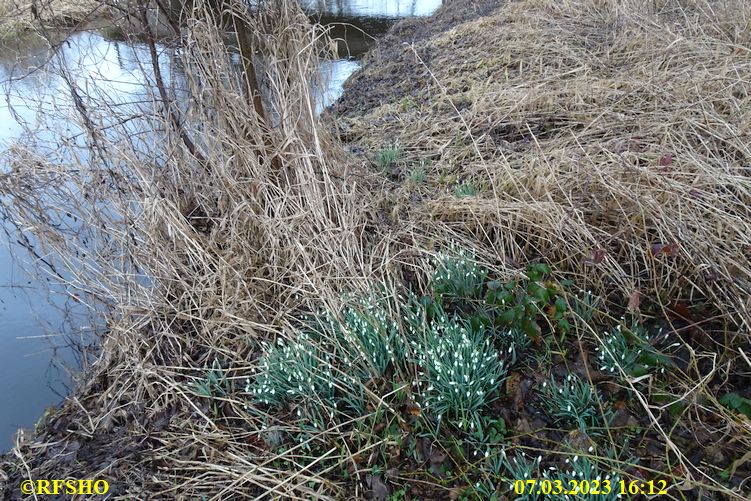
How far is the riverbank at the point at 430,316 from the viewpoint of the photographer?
2000 millimetres

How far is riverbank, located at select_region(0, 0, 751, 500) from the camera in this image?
2.00 metres

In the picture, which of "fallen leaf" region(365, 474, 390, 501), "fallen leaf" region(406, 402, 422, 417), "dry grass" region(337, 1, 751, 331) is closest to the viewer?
"fallen leaf" region(365, 474, 390, 501)

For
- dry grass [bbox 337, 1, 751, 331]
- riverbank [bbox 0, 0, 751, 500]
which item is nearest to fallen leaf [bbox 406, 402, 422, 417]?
riverbank [bbox 0, 0, 751, 500]

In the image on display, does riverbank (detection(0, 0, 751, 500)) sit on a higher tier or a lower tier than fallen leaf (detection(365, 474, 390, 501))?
higher

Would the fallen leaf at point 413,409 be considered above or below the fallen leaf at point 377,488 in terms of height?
above

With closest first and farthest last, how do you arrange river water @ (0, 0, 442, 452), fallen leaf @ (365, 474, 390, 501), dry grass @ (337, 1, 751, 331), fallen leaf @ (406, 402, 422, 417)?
fallen leaf @ (365, 474, 390, 501), fallen leaf @ (406, 402, 422, 417), dry grass @ (337, 1, 751, 331), river water @ (0, 0, 442, 452)

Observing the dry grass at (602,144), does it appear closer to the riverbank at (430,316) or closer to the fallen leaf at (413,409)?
the riverbank at (430,316)

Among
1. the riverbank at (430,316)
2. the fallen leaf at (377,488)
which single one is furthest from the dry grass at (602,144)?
the fallen leaf at (377,488)

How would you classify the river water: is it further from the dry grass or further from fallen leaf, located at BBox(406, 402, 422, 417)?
fallen leaf, located at BBox(406, 402, 422, 417)

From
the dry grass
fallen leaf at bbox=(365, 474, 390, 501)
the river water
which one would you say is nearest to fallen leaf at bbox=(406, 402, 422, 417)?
fallen leaf at bbox=(365, 474, 390, 501)

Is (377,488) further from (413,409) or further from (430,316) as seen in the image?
(430,316)

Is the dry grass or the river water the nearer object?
the dry grass

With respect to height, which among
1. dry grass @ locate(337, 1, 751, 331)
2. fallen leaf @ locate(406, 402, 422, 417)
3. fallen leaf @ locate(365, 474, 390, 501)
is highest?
dry grass @ locate(337, 1, 751, 331)

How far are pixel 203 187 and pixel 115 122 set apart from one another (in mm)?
675
